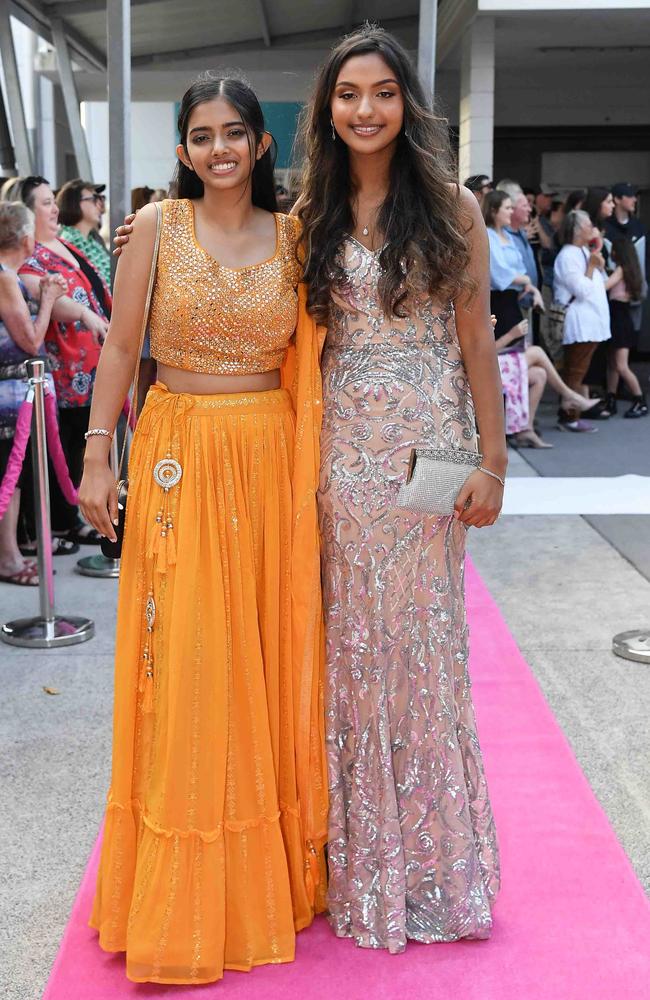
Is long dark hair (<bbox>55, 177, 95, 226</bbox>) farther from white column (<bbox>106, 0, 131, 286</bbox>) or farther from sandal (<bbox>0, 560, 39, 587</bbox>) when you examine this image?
sandal (<bbox>0, 560, 39, 587</bbox>)

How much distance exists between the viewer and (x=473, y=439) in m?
2.64

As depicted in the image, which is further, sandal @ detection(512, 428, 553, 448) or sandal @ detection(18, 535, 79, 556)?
sandal @ detection(512, 428, 553, 448)

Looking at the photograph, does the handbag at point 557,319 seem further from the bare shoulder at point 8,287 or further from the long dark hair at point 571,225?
the bare shoulder at point 8,287

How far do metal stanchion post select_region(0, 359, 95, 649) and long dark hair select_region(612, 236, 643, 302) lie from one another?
287 inches

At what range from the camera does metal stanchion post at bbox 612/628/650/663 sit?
4.65m

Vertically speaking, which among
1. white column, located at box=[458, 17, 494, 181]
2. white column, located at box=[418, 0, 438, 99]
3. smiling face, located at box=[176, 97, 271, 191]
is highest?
white column, located at box=[458, 17, 494, 181]

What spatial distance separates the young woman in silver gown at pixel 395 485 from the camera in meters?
2.48

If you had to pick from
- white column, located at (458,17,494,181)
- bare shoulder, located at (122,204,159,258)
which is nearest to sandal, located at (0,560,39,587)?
bare shoulder, located at (122,204,159,258)

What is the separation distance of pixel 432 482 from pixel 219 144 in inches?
32.3

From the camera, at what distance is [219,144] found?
2.46 metres

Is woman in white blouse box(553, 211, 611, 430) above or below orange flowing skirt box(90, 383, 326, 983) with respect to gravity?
above

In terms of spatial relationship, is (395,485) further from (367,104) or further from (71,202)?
(71,202)

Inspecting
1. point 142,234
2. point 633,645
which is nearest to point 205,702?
point 142,234

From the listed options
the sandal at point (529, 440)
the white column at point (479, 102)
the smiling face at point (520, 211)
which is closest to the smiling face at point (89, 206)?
the smiling face at point (520, 211)
